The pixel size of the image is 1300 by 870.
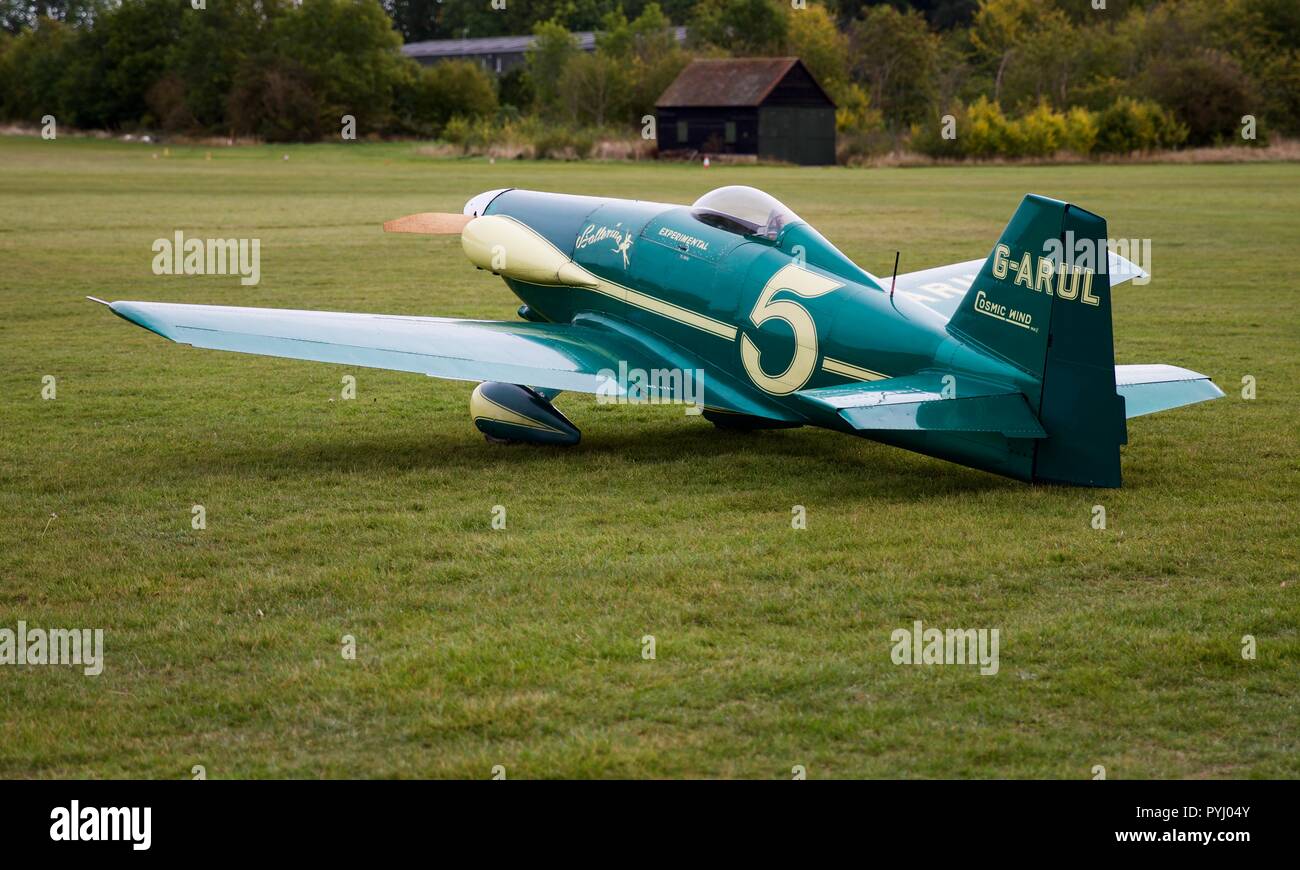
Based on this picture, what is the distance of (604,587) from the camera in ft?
21.1

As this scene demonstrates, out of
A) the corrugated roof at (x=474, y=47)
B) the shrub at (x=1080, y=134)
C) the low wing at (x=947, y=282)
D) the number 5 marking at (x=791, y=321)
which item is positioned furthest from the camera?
the corrugated roof at (x=474, y=47)

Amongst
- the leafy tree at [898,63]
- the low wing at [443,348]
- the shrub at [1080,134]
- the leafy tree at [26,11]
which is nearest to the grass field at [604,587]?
the low wing at [443,348]

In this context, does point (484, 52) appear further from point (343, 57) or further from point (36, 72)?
point (343, 57)

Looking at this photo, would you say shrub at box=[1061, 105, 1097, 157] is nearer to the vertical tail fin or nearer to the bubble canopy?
the bubble canopy

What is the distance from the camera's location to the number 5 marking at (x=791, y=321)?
872 centimetres

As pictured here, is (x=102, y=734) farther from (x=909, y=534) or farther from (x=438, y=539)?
(x=909, y=534)

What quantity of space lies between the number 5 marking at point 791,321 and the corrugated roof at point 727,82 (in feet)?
192

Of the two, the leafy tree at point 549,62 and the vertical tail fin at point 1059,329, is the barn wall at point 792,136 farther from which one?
the vertical tail fin at point 1059,329

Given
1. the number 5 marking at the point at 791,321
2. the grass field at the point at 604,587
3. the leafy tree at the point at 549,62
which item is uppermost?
the leafy tree at the point at 549,62

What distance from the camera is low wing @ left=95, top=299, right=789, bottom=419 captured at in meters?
8.84

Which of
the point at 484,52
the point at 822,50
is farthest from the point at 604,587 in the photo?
the point at 484,52

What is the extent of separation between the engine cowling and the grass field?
14 centimetres

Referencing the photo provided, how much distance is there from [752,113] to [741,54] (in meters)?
21.5

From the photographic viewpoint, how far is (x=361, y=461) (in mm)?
9312
